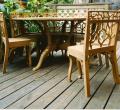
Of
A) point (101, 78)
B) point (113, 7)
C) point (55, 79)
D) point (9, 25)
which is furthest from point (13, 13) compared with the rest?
point (113, 7)

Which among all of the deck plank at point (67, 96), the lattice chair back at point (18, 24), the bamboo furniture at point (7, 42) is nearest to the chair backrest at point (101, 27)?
the deck plank at point (67, 96)

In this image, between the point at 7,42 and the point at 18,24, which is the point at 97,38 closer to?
the point at 7,42

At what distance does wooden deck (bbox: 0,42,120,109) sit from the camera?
7.85ft

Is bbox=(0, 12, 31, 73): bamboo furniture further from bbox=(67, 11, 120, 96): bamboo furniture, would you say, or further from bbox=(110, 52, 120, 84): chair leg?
bbox=(110, 52, 120, 84): chair leg

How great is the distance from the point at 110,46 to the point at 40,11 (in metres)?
2.02

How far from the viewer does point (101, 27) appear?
109 inches

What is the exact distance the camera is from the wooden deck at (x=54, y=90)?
2.39m

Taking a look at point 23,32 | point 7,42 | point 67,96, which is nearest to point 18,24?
point 23,32

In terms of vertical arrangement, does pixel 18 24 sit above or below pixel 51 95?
above

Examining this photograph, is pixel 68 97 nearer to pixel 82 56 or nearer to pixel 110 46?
pixel 82 56

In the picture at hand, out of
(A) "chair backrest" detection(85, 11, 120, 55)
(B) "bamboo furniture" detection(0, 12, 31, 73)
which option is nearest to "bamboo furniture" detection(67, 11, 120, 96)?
(A) "chair backrest" detection(85, 11, 120, 55)

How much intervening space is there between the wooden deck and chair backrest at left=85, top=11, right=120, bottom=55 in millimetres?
478

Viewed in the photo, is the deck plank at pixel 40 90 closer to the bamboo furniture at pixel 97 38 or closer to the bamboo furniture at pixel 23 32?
the bamboo furniture at pixel 97 38

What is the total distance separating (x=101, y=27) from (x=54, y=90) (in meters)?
0.85
